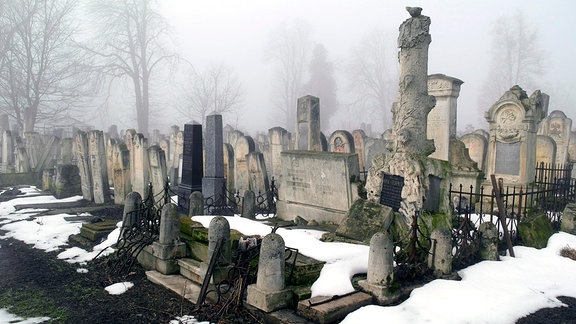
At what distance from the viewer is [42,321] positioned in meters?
5.02

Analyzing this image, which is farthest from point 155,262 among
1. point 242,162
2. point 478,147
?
→ point 478,147

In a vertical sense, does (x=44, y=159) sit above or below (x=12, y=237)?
above

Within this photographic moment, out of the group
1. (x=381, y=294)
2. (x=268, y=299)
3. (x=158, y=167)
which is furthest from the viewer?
(x=158, y=167)

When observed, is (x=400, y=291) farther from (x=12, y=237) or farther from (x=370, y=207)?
(x=12, y=237)

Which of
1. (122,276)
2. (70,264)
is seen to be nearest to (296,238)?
(122,276)

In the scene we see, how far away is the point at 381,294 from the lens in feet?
16.3

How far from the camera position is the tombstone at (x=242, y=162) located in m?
13.5

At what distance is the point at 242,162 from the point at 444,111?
6551 millimetres

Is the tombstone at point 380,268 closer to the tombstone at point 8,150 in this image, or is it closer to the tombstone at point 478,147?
the tombstone at point 478,147

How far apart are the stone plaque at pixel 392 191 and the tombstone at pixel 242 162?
585 cm

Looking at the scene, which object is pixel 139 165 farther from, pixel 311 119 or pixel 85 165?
pixel 311 119

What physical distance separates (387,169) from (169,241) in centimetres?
422

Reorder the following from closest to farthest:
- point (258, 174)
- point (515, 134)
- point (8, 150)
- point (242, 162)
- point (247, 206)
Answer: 1. point (247, 206)
2. point (515, 134)
3. point (258, 174)
4. point (242, 162)
5. point (8, 150)

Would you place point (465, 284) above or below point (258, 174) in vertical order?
below
